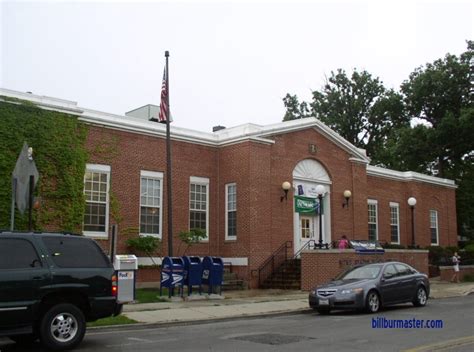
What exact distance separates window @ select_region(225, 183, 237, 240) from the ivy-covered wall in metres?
6.83

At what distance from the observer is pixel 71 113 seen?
20.5m

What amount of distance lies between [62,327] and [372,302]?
8.76m

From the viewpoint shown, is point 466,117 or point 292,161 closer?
point 292,161

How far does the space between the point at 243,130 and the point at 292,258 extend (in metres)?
6.15

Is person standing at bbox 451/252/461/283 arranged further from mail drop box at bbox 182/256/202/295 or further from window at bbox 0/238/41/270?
window at bbox 0/238/41/270

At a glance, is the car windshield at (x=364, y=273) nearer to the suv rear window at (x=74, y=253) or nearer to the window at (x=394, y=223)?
the suv rear window at (x=74, y=253)

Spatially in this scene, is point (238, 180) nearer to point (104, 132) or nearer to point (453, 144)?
point (104, 132)

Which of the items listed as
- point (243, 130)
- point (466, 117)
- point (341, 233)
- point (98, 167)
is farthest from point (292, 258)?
point (466, 117)

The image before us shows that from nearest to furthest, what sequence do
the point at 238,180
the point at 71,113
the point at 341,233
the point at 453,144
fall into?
the point at 71,113
the point at 238,180
the point at 341,233
the point at 453,144

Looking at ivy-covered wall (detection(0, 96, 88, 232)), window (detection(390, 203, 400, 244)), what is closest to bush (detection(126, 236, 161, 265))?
ivy-covered wall (detection(0, 96, 88, 232))

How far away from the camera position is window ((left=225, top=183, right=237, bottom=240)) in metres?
24.4

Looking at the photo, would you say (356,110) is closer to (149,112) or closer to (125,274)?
(149,112)

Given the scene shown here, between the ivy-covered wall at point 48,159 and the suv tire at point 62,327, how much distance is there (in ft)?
33.2

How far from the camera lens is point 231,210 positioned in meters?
24.7
